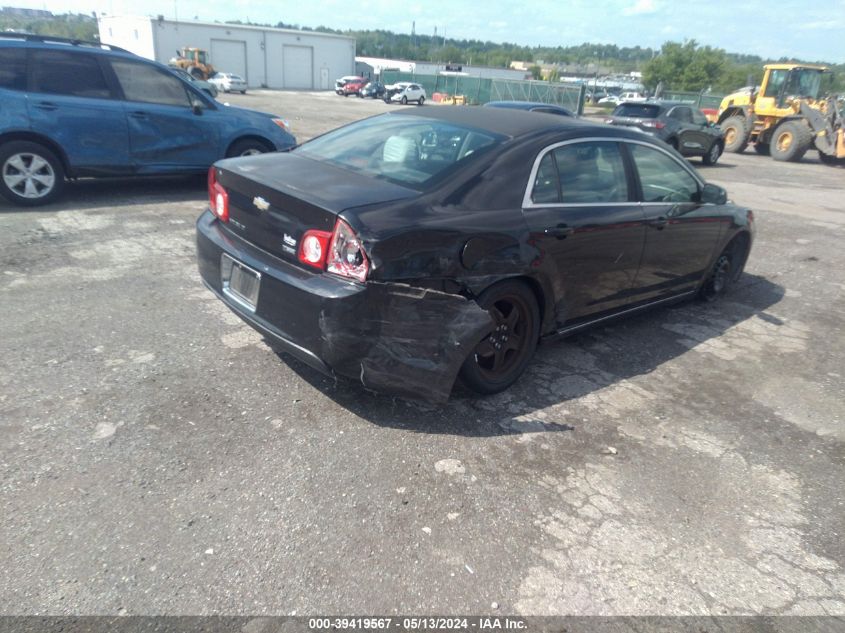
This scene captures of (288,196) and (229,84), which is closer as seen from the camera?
(288,196)

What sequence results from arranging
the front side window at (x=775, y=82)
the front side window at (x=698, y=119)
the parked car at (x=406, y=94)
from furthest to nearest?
1. the parked car at (x=406, y=94)
2. the front side window at (x=775, y=82)
3. the front side window at (x=698, y=119)

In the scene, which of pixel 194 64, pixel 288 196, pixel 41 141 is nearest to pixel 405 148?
pixel 288 196

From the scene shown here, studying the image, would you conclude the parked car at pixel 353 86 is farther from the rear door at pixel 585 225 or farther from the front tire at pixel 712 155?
the rear door at pixel 585 225

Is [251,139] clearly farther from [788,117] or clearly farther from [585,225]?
[788,117]

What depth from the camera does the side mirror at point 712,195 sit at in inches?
201

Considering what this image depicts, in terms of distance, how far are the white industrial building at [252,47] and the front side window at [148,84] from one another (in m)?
51.6

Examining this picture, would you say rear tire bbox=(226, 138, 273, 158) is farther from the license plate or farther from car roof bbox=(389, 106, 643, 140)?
the license plate

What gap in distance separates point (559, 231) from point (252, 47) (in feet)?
204

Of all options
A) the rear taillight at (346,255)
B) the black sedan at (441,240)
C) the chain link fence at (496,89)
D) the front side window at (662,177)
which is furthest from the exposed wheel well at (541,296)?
the chain link fence at (496,89)

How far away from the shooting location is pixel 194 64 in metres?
43.3

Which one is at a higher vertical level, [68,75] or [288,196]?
[68,75]

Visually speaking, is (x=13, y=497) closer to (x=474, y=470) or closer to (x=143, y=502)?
A: (x=143, y=502)

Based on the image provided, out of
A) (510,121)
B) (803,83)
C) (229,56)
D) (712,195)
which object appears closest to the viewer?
(510,121)

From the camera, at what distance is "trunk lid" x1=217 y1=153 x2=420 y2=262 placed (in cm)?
318
